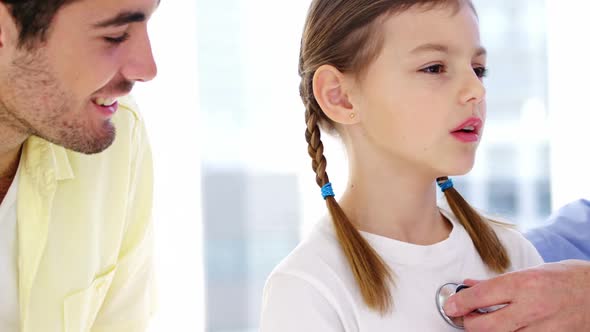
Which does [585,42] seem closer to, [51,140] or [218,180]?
[218,180]

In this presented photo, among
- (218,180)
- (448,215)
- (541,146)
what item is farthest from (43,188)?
(541,146)

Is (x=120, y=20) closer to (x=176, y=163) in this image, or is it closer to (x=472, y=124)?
(x=472, y=124)

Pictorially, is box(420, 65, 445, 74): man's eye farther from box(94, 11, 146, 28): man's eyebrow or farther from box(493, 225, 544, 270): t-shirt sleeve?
box(94, 11, 146, 28): man's eyebrow

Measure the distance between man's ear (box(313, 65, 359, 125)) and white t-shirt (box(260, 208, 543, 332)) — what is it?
173 mm

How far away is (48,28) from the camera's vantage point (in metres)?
1.25

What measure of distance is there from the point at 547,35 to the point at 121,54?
2829 mm

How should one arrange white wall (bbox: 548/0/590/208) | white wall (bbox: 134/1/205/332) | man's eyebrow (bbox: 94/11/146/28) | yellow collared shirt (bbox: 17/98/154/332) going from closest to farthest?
man's eyebrow (bbox: 94/11/146/28), yellow collared shirt (bbox: 17/98/154/332), white wall (bbox: 134/1/205/332), white wall (bbox: 548/0/590/208)

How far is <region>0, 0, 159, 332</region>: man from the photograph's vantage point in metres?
1.26

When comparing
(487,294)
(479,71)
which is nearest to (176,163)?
(479,71)

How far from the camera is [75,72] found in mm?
1275

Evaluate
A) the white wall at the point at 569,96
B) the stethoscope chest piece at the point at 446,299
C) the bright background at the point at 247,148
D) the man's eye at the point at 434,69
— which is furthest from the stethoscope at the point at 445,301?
the white wall at the point at 569,96

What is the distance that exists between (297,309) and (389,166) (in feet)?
0.94

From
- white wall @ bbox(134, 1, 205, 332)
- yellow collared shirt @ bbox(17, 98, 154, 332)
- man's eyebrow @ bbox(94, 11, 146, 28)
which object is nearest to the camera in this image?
man's eyebrow @ bbox(94, 11, 146, 28)

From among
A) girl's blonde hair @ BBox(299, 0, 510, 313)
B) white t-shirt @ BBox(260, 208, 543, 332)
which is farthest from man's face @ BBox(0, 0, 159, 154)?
white t-shirt @ BBox(260, 208, 543, 332)
